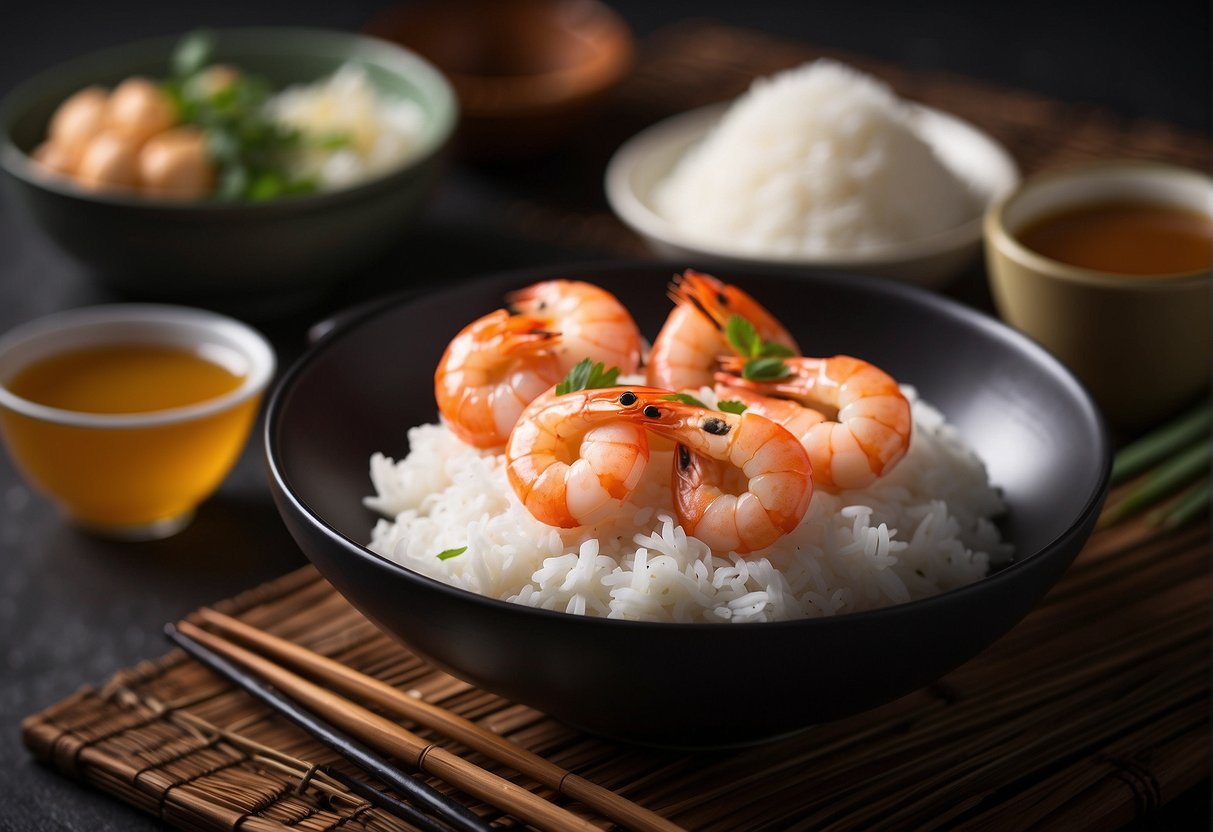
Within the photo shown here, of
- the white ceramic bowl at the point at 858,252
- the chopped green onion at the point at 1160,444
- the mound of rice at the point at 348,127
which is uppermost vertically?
the mound of rice at the point at 348,127

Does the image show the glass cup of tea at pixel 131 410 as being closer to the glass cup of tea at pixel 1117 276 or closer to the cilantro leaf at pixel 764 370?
the cilantro leaf at pixel 764 370

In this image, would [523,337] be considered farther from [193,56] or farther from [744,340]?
[193,56]

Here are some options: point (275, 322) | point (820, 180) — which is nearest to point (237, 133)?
point (275, 322)

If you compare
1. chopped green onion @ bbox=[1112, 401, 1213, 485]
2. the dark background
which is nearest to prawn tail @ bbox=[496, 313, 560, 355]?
the dark background

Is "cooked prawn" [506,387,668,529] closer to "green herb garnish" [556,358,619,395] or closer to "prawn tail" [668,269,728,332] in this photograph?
"green herb garnish" [556,358,619,395]

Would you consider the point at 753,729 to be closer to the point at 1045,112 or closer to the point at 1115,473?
the point at 1115,473

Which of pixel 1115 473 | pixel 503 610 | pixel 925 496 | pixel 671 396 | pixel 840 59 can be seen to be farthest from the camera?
pixel 840 59

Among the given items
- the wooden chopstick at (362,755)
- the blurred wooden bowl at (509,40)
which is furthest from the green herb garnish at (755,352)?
the blurred wooden bowl at (509,40)

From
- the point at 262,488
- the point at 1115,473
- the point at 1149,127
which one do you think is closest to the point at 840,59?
the point at 1149,127
